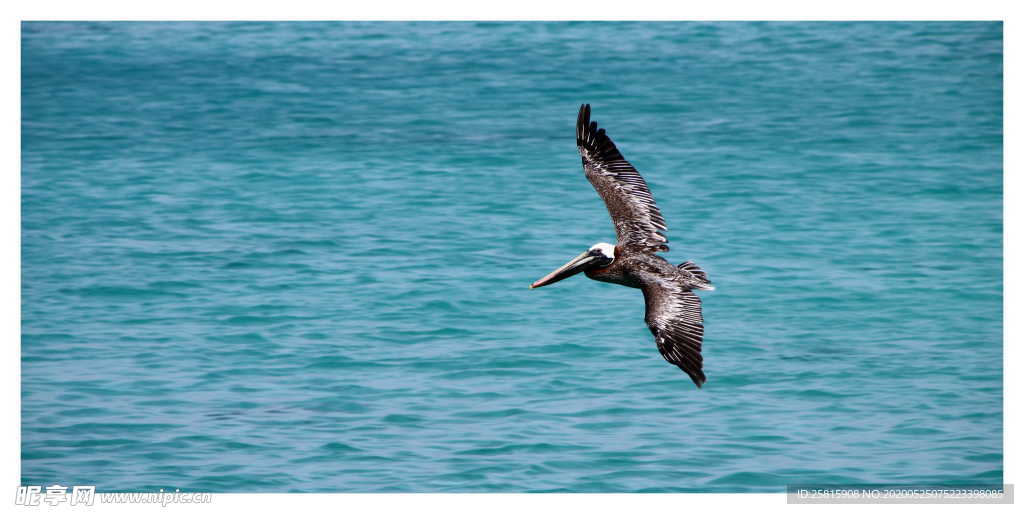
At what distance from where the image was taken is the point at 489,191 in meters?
20.9

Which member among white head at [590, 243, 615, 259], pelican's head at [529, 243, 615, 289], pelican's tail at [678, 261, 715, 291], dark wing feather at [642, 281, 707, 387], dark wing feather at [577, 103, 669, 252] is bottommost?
dark wing feather at [642, 281, 707, 387]

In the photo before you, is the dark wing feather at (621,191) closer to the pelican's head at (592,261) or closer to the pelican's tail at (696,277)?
the pelican's head at (592,261)

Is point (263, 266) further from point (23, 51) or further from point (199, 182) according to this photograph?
point (23, 51)

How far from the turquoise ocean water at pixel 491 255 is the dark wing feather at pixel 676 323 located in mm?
2231

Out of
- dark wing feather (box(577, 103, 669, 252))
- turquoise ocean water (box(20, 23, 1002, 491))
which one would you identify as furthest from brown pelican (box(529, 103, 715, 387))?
turquoise ocean water (box(20, 23, 1002, 491))

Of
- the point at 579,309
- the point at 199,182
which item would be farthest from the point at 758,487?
the point at 199,182

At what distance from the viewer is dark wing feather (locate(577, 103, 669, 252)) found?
481 inches

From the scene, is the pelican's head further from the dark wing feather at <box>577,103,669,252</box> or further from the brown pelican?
the dark wing feather at <box>577,103,669,252</box>

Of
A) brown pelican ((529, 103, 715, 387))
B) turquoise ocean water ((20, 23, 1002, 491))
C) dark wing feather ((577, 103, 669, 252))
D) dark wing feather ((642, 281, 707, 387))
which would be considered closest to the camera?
dark wing feather ((642, 281, 707, 387))

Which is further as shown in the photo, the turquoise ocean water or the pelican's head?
the turquoise ocean water

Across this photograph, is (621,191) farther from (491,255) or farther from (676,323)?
(491,255)

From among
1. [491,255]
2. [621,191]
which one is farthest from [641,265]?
[491,255]

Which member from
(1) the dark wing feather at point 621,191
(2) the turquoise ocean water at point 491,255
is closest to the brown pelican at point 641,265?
Result: (1) the dark wing feather at point 621,191

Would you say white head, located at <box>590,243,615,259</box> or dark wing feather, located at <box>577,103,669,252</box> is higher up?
dark wing feather, located at <box>577,103,669,252</box>
